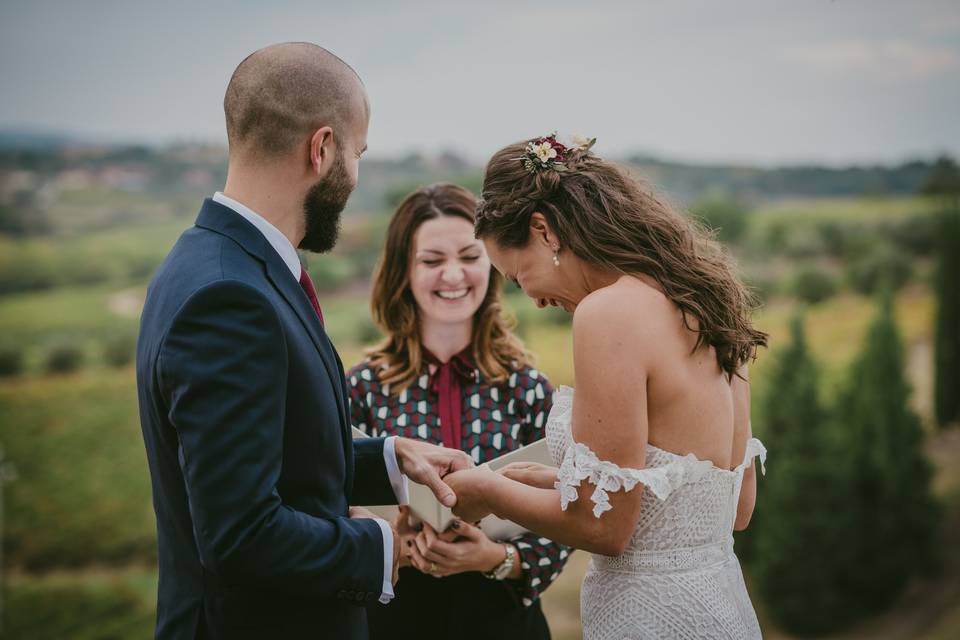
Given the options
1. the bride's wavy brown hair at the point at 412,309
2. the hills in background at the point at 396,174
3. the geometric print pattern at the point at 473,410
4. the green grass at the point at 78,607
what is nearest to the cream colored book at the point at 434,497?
the geometric print pattern at the point at 473,410

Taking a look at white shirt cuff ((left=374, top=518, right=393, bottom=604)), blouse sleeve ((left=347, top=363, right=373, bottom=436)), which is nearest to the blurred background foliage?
blouse sleeve ((left=347, top=363, right=373, bottom=436))

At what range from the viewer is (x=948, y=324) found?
7.77m

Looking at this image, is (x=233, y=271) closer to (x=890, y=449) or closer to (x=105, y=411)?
(x=105, y=411)

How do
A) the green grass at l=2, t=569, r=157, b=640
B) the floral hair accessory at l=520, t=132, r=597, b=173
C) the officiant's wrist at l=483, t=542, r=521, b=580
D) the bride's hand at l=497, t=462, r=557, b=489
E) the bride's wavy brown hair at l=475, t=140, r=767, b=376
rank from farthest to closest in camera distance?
the green grass at l=2, t=569, r=157, b=640 → the officiant's wrist at l=483, t=542, r=521, b=580 → the bride's hand at l=497, t=462, r=557, b=489 → the floral hair accessory at l=520, t=132, r=597, b=173 → the bride's wavy brown hair at l=475, t=140, r=767, b=376

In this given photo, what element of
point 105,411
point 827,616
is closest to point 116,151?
point 105,411

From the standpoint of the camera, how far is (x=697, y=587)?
6.48 ft

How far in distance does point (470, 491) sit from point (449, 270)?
3.05 ft

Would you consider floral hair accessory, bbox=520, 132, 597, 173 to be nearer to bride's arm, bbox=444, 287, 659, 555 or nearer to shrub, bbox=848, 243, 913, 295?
bride's arm, bbox=444, 287, 659, 555

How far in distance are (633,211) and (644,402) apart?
0.48m

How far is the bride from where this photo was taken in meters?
1.75

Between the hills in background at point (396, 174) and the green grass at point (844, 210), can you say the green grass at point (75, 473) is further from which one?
the green grass at point (844, 210)

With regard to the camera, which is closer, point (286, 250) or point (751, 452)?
point (286, 250)

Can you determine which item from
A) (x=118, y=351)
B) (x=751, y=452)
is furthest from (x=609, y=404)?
(x=118, y=351)

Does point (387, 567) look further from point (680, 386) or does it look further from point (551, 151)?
point (551, 151)
